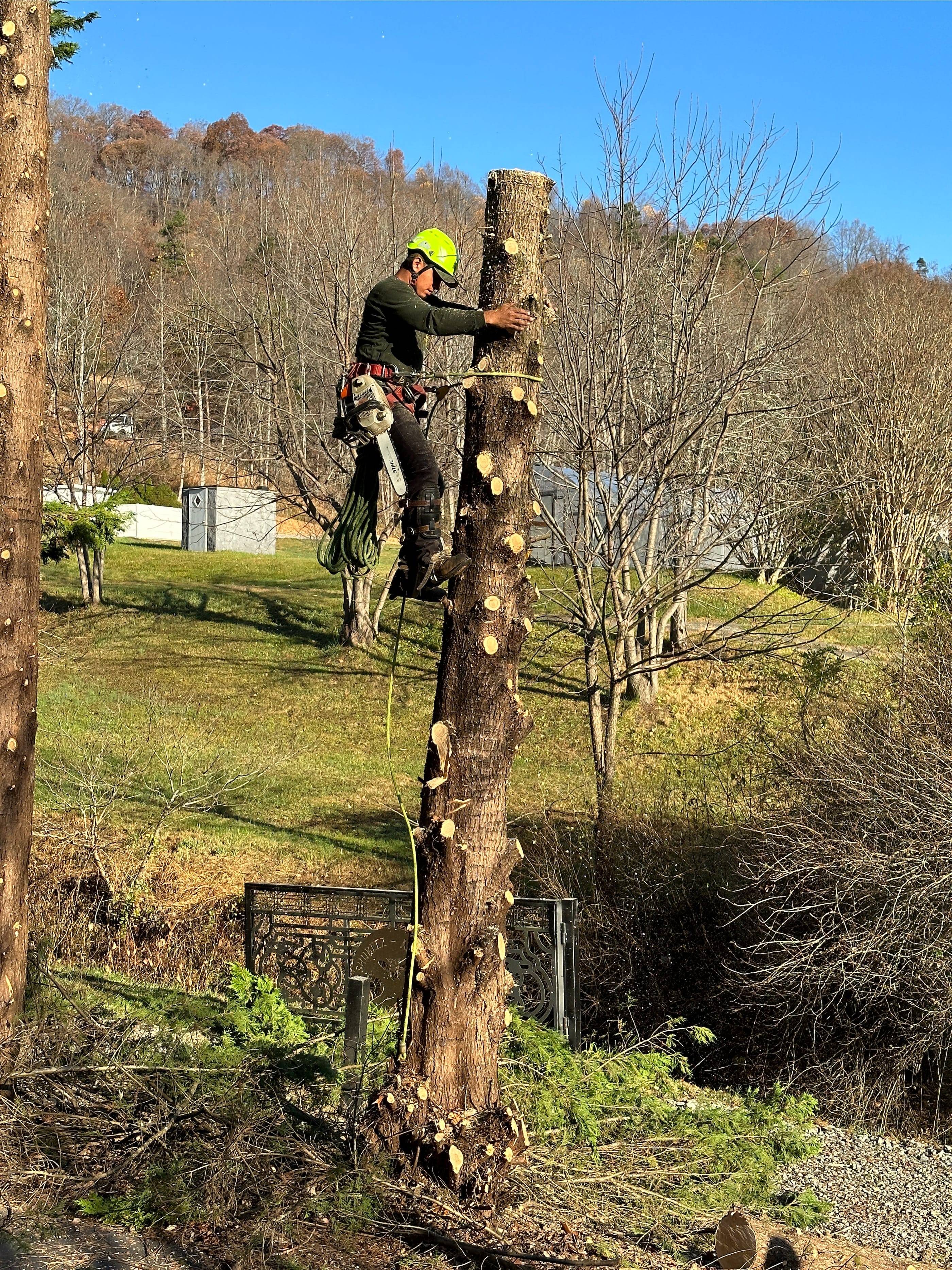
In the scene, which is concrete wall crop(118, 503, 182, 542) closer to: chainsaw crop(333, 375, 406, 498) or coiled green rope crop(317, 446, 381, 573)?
coiled green rope crop(317, 446, 381, 573)

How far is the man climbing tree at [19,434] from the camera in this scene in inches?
238

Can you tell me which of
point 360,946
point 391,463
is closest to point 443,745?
point 391,463

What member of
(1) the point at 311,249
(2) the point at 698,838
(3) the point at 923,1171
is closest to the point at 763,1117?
(3) the point at 923,1171

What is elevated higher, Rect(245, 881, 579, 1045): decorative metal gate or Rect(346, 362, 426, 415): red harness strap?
Rect(346, 362, 426, 415): red harness strap

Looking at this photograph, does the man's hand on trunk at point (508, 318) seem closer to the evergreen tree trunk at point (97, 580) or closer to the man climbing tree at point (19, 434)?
the man climbing tree at point (19, 434)

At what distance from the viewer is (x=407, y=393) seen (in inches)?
213

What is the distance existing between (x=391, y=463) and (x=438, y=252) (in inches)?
39.8

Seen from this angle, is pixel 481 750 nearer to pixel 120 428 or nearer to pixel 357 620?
pixel 357 620

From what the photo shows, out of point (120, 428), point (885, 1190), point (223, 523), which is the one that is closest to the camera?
point (885, 1190)

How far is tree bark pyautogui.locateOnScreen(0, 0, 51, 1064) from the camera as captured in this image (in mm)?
6059

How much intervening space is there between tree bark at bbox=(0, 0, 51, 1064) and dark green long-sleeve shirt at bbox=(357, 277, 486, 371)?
78.1 inches

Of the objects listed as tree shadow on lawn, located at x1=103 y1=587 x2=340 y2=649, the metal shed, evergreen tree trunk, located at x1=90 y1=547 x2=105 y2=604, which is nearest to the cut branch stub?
tree shadow on lawn, located at x1=103 y1=587 x2=340 y2=649

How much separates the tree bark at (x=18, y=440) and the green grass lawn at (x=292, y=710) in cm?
646

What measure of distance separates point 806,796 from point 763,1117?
12.9 ft
